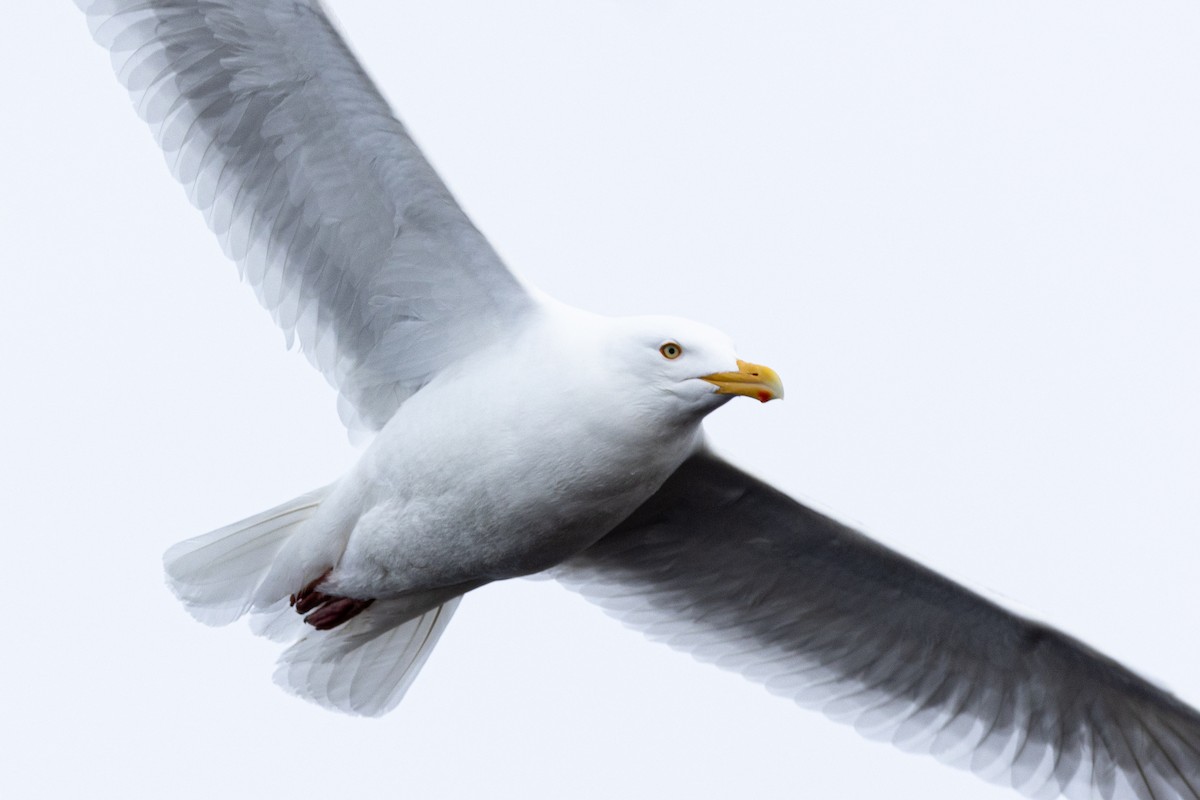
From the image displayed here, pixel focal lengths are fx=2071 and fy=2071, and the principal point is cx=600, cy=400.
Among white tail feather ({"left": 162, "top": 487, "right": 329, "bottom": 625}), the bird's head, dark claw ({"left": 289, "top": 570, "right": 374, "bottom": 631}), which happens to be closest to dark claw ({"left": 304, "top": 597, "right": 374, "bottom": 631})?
dark claw ({"left": 289, "top": 570, "right": 374, "bottom": 631})

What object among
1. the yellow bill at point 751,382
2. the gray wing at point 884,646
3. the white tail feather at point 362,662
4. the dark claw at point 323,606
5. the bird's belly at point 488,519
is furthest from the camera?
the white tail feather at point 362,662

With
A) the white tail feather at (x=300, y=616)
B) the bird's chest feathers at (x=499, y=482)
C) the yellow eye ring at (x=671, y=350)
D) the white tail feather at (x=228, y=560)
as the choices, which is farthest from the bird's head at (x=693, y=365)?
the white tail feather at (x=228, y=560)

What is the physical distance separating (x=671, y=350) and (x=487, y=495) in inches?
33.6

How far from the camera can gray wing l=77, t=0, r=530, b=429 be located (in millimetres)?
7312

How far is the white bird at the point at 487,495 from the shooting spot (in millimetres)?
7176

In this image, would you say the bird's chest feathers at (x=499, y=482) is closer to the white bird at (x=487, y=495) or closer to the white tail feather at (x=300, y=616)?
the white bird at (x=487, y=495)

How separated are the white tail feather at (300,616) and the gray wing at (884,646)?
29.2 inches

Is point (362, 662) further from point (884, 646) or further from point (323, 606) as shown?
point (884, 646)

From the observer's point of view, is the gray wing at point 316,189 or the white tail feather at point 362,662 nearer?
the gray wing at point 316,189

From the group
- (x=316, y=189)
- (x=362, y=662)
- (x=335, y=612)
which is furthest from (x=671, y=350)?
(x=362, y=662)

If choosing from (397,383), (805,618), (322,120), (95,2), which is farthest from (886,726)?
(95,2)

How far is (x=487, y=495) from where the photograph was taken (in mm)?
7281

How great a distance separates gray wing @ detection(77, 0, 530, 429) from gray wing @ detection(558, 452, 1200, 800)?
1.17 metres

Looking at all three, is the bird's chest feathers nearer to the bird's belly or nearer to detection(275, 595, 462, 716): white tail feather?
the bird's belly
